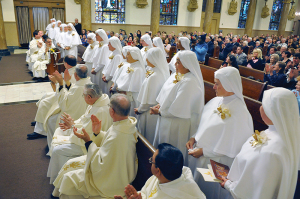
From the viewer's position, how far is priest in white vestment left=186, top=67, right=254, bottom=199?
2486 millimetres

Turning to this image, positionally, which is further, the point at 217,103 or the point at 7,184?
the point at 7,184

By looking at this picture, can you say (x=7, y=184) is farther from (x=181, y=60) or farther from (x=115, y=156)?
(x=181, y=60)

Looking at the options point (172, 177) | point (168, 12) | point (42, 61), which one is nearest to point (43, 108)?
point (172, 177)

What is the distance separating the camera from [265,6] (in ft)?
80.0

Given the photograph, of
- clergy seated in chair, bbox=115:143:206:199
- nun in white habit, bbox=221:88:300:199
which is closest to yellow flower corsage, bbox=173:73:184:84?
nun in white habit, bbox=221:88:300:199

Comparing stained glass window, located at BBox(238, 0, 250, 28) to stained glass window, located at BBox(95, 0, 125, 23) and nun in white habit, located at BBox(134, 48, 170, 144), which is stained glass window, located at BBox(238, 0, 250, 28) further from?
nun in white habit, located at BBox(134, 48, 170, 144)

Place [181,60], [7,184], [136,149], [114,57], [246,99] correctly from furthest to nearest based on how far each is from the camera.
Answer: [114,57] → [246,99] → [7,184] → [181,60] → [136,149]

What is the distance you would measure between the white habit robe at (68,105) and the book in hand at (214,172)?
8.78 feet

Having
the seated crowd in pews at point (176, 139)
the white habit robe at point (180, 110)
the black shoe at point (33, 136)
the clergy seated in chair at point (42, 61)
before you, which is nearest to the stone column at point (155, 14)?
the clergy seated in chair at point (42, 61)

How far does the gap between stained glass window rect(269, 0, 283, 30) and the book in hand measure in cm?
2854

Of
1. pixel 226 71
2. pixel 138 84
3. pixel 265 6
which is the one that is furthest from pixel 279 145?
pixel 265 6

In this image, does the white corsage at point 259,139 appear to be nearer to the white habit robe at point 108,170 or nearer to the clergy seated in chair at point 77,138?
the white habit robe at point 108,170

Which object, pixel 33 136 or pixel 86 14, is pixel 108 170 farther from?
pixel 86 14

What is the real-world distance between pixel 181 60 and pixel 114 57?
3.21 meters
